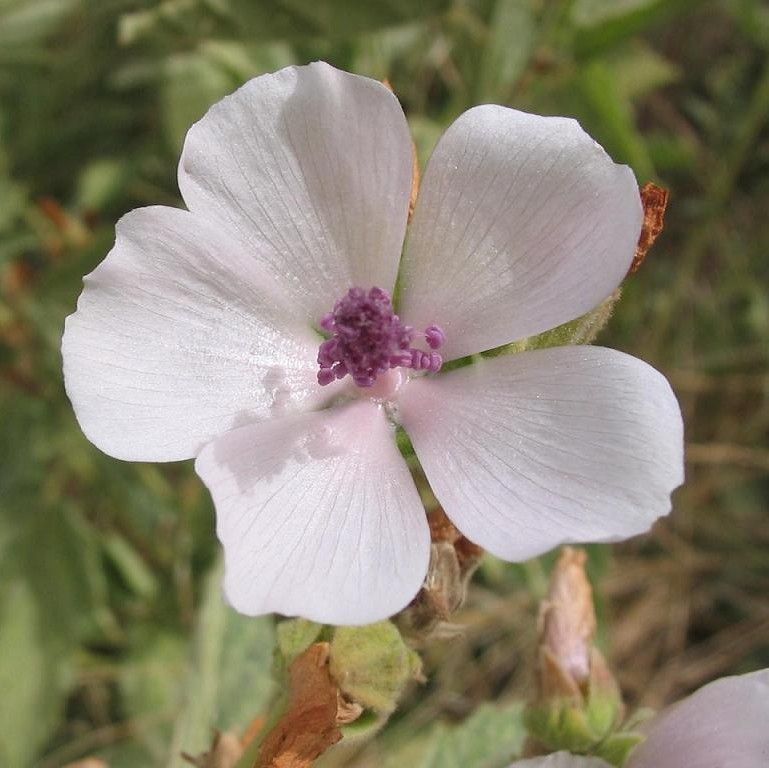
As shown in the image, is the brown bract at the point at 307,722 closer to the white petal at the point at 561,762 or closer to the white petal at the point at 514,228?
the white petal at the point at 561,762

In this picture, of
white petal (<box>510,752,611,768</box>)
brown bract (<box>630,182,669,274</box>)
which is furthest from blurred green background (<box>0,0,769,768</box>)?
brown bract (<box>630,182,669,274</box>)

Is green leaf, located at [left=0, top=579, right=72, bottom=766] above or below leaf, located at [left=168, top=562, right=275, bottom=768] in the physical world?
below

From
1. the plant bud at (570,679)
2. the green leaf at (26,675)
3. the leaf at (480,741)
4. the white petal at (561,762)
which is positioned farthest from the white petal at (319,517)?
the green leaf at (26,675)

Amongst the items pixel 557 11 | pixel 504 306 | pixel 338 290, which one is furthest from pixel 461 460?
pixel 557 11

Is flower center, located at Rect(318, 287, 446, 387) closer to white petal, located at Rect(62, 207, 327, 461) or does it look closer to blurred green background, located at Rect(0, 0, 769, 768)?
white petal, located at Rect(62, 207, 327, 461)

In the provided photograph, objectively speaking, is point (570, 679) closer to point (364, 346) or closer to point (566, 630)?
point (566, 630)


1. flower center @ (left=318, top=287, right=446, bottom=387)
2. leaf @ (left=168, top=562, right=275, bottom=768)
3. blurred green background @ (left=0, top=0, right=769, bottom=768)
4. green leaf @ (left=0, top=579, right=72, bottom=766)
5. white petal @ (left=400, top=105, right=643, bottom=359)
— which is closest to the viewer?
white petal @ (left=400, top=105, right=643, bottom=359)
